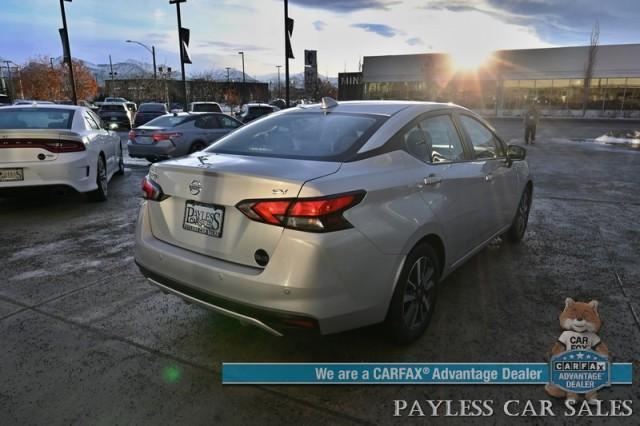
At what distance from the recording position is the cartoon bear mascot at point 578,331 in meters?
2.60

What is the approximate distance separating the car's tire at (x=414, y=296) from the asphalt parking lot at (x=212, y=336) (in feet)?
0.46

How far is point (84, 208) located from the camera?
7.04 m

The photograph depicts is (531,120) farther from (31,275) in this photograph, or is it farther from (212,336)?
(31,275)

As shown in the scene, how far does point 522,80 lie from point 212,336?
48008 millimetres

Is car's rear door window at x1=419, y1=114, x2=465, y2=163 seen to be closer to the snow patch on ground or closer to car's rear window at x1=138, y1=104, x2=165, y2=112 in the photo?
the snow patch on ground

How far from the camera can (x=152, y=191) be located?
306 cm

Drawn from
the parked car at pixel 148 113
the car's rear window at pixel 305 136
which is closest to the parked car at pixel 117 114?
the parked car at pixel 148 113

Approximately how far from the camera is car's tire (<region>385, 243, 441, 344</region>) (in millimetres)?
2865

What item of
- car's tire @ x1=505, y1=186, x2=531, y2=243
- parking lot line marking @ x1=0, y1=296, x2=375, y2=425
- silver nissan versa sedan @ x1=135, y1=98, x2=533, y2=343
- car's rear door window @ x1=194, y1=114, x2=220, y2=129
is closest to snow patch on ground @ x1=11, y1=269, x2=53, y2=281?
parking lot line marking @ x1=0, y1=296, x2=375, y2=425

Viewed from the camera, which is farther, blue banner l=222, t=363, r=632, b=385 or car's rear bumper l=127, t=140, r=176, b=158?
car's rear bumper l=127, t=140, r=176, b=158

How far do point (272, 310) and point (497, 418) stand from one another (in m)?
1.31

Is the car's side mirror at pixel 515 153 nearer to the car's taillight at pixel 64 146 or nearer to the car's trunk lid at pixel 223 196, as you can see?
the car's trunk lid at pixel 223 196

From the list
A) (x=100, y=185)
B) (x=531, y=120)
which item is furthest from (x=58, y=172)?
(x=531, y=120)

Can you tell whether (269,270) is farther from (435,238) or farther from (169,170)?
(435,238)
